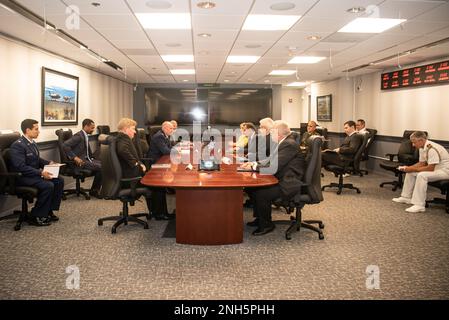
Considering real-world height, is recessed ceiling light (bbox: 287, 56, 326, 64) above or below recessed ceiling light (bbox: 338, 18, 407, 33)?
above

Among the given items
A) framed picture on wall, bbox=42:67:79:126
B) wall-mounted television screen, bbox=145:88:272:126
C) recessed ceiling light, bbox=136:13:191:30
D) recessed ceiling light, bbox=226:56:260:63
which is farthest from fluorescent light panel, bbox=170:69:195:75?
recessed ceiling light, bbox=136:13:191:30

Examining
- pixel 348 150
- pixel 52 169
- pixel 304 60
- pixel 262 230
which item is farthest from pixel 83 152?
pixel 304 60

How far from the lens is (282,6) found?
15.3 ft

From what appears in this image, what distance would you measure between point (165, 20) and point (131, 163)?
2009 millimetres

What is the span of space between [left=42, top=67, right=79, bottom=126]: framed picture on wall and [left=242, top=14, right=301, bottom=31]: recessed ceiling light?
3970mm

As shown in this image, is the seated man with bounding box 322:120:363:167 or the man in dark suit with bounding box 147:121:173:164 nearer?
the man in dark suit with bounding box 147:121:173:164

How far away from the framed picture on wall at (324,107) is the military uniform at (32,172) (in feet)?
33.1

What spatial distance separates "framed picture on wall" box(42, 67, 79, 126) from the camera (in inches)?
292

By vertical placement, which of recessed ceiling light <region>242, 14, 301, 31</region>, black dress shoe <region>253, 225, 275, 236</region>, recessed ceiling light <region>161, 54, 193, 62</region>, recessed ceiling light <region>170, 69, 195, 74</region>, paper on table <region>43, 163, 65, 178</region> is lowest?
black dress shoe <region>253, 225, 275, 236</region>

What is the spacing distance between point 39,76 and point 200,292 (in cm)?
568

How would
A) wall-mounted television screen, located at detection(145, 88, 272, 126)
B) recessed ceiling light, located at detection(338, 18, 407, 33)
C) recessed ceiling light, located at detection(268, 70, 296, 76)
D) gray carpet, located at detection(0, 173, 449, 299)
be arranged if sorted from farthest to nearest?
wall-mounted television screen, located at detection(145, 88, 272, 126) → recessed ceiling light, located at detection(268, 70, 296, 76) → recessed ceiling light, located at detection(338, 18, 407, 33) → gray carpet, located at detection(0, 173, 449, 299)

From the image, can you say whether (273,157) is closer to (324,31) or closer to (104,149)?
(104,149)

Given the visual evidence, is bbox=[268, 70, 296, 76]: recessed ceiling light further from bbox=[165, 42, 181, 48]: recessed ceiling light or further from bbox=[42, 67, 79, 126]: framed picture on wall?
bbox=[42, 67, 79, 126]: framed picture on wall
